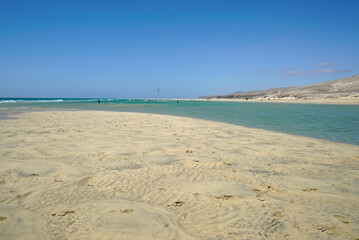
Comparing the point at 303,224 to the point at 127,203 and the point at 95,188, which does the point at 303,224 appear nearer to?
the point at 127,203

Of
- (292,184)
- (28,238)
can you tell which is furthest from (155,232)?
(292,184)

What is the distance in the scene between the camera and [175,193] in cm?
322

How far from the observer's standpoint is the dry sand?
2348mm

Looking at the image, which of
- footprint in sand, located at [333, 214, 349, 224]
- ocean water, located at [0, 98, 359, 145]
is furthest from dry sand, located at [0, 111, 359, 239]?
ocean water, located at [0, 98, 359, 145]

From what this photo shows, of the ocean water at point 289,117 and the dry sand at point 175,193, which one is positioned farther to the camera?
the ocean water at point 289,117

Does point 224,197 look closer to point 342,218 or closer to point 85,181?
point 342,218

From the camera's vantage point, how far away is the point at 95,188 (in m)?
3.35

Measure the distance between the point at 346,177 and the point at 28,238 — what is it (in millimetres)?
5164

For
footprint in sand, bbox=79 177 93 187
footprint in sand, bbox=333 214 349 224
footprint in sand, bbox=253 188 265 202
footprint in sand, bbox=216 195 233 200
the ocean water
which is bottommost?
the ocean water

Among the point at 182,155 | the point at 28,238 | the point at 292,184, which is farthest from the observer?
the point at 182,155

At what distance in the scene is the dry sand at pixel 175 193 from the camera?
2348mm

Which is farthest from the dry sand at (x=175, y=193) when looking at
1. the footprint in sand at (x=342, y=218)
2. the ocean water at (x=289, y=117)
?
the ocean water at (x=289, y=117)

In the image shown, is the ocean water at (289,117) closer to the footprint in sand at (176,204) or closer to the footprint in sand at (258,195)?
the footprint in sand at (258,195)

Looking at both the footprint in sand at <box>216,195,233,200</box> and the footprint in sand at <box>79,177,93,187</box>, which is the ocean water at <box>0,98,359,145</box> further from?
the footprint in sand at <box>79,177,93,187</box>
